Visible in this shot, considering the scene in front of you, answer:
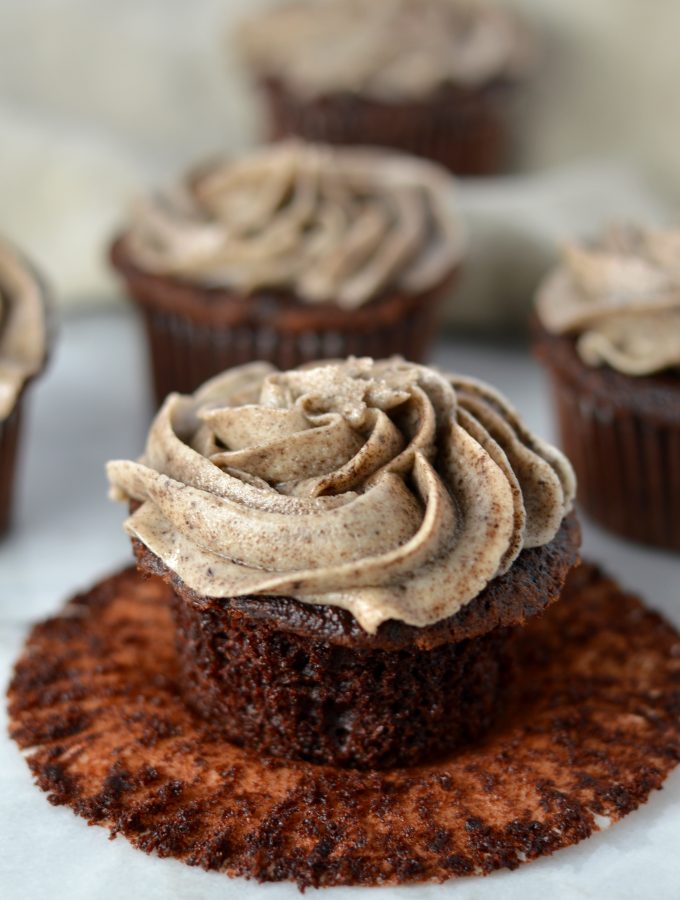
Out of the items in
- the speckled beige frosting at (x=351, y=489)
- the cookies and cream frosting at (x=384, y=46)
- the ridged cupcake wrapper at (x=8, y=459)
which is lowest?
the ridged cupcake wrapper at (x=8, y=459)

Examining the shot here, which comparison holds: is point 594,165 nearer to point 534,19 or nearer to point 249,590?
point 534,19

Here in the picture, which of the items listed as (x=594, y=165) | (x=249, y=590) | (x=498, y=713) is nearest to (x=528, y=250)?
(x=594, y=165)

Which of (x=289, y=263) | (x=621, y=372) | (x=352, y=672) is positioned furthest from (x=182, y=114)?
(x=352, y=672)

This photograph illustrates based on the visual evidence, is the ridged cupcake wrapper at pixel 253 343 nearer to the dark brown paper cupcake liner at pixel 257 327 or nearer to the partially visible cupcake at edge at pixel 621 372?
the dark brown paper cupcake liner at pixel 257 327

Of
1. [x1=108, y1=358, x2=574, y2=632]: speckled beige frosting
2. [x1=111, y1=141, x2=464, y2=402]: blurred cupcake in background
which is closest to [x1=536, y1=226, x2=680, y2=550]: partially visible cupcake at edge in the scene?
[x1=111, y1=141, x2=464, y2=402]: blurred cupcake in background

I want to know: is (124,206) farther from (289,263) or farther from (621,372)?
(621,372)

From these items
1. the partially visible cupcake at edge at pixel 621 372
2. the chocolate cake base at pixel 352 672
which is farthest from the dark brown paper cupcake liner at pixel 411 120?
the chocolate cake base at pixel 352 672

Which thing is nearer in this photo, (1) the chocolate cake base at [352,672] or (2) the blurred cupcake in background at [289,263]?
(1) the chocolate cake base at [352,672]
